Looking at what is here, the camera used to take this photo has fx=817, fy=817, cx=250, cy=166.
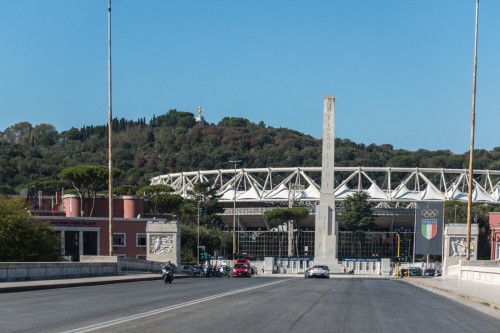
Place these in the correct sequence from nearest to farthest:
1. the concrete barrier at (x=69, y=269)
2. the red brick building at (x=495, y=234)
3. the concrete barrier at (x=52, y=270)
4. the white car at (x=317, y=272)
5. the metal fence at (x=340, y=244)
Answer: the concrete barrier at (x=52, y=270)
the concrete barrier at (x=69, y=269)
the white car at (x=317, y=272)
the red brick building at (x=495, y=234)
the metal fence at (x=340, y=244)

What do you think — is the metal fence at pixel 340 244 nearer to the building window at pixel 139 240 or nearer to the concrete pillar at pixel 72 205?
the concrete pillar at pixel 72 205

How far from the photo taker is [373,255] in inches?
6531

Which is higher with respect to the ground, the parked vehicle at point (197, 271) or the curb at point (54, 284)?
the curb at point (54, 284)

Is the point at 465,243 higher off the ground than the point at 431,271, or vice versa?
the point at 465,243

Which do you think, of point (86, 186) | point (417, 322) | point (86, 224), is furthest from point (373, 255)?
point (417, 322)

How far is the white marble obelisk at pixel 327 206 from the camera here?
10631 centimetres

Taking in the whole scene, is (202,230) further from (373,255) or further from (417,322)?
(417,322)

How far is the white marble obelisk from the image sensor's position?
106312mm

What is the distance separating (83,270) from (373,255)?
126211 millimetres

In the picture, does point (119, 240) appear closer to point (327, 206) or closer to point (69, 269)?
point (327, 206)

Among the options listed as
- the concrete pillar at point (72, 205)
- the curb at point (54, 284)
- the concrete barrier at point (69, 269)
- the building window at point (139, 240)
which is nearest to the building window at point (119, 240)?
the building window at point (139, 240)

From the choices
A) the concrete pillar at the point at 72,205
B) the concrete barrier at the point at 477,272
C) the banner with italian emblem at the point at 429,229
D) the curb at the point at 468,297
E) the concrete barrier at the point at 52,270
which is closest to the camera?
the curb at the point at 468,297

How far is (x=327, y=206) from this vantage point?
355 feet

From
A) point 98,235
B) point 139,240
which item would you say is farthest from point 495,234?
point 98,235
